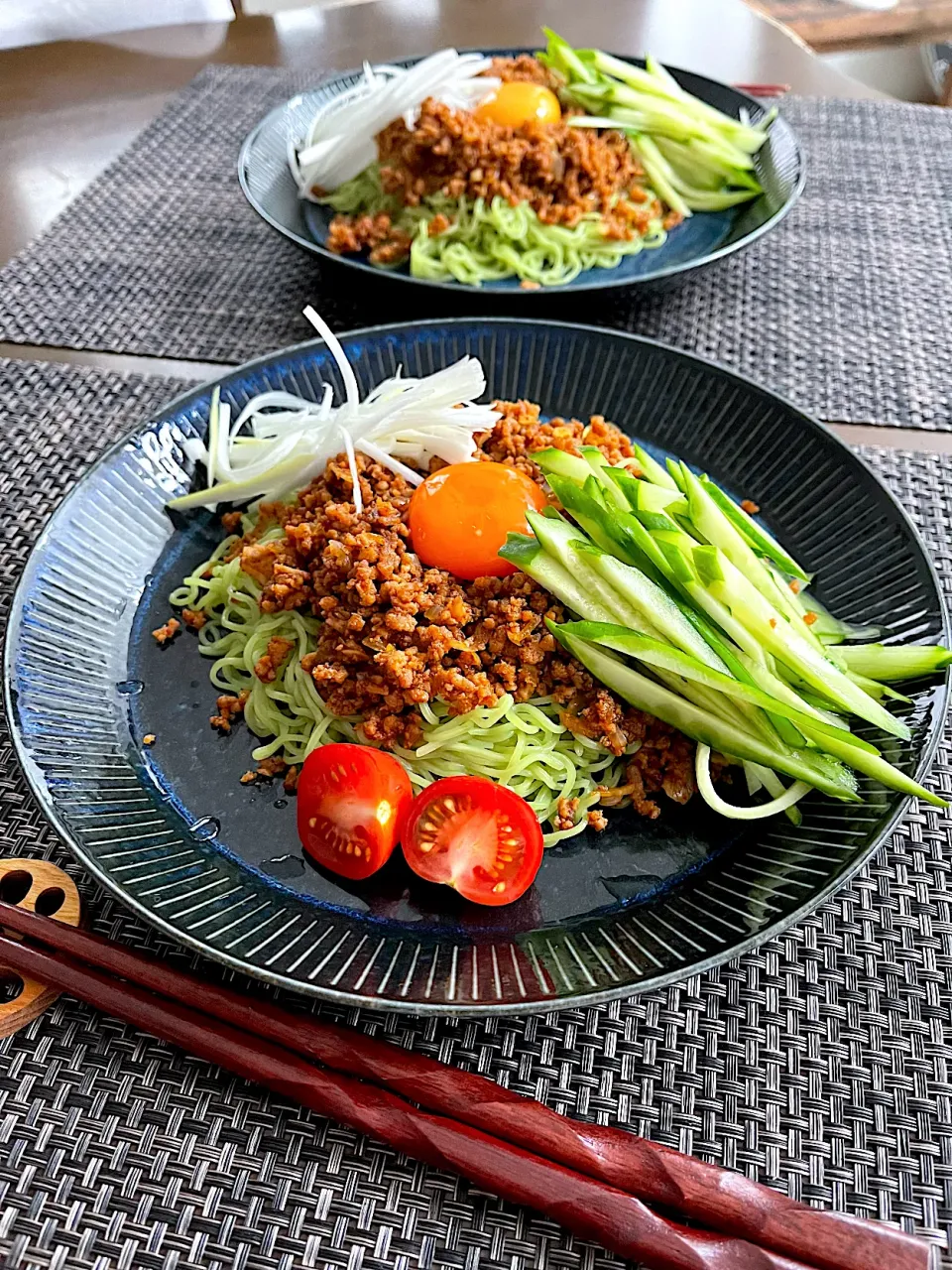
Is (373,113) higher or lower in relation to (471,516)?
higher

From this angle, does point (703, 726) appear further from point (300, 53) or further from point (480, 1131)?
point (300, 53)

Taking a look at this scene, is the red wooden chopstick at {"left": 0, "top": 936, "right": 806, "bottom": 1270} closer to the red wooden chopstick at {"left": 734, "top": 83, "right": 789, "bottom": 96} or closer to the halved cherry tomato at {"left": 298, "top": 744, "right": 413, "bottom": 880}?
the halved cherry tomato at {"left": 298, "top": 744, "right": 413, "bottom": 880}

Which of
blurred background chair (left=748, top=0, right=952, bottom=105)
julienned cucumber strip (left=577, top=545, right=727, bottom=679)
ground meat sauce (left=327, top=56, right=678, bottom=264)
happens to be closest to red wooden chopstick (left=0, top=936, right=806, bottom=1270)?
julienned cucumber strip (left=577, top=545, right=727, bottom=679)

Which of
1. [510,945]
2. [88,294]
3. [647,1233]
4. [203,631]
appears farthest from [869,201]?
[647,1233]

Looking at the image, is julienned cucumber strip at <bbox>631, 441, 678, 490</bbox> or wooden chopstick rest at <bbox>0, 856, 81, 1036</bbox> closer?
wooden chopstick rest at <bbox>0, 856, 81, 1036</bbox>

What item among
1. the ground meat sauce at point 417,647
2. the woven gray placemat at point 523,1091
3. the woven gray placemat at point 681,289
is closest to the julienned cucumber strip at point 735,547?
the ground meat sauce at point 417,647

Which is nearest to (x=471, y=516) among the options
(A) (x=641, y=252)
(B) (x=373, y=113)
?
(A) (x=641, y=252)

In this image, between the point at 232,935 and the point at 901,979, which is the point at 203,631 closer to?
the point at 232,935
